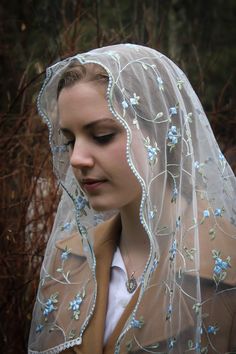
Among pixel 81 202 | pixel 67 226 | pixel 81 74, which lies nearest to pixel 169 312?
pixel 81 202

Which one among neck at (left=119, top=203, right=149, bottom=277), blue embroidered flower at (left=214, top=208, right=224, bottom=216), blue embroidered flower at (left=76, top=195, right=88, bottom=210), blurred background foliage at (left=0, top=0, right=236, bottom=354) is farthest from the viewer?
blurred background foliage at (left=0, top=0, right=236, bottom=354)

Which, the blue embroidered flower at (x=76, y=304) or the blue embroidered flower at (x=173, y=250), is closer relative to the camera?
the blue embroidered flower at (x=173, y=250)

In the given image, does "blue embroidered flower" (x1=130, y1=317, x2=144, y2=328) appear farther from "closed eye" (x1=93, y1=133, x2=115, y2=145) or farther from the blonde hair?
the blonde hair

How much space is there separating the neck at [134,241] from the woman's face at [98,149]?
13 cm

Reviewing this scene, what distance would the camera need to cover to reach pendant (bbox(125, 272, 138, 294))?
98.6 inches

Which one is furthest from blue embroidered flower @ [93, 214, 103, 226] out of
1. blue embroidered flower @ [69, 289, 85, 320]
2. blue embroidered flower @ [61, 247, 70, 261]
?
blue embroidered flower @ [69, 289, 85, 320]

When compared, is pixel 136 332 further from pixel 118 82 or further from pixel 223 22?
pixel 223 22

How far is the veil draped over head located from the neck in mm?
132

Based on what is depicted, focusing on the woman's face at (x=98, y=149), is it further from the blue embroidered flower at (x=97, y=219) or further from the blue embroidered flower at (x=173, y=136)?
the blue embroidered flower at (x=97, y=219)

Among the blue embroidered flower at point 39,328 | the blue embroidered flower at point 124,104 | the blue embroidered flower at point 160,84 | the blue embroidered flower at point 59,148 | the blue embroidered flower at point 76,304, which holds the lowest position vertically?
the blue embroidered flower at point 39,328

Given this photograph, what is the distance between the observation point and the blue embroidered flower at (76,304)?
2.62 meters

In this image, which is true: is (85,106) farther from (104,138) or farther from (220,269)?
(220,269)

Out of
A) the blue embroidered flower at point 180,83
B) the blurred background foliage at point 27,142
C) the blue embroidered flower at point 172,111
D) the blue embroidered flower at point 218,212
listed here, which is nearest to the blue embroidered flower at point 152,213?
the blue embroidered flower at point 218,212

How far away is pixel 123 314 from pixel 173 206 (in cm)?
40
